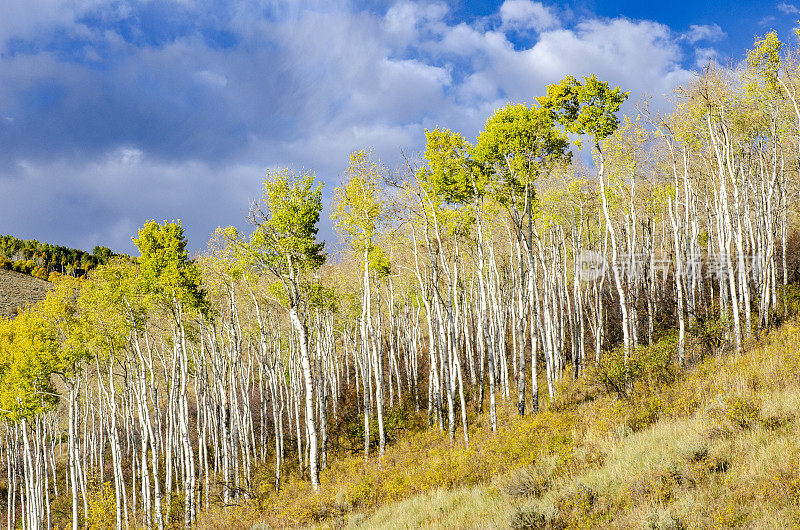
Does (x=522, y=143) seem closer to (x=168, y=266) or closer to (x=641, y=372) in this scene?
(x=641, y=372)

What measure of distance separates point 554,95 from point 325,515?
1590 centimetres

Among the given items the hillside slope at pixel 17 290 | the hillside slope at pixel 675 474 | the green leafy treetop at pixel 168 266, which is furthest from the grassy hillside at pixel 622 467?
the hillside slope at pixel 17 290

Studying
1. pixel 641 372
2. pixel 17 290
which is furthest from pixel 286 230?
pixel 17 290

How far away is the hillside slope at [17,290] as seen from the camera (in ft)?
229

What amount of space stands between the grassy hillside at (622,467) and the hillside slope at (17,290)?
76456 millimetres

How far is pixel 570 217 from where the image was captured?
26.3m

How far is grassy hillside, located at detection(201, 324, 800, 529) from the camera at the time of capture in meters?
6.05

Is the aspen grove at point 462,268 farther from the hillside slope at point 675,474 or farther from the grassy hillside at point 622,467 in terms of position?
the hillside slope at point 675,474

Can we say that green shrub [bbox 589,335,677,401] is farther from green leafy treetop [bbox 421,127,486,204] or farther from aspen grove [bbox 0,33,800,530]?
green leafy treetop [bbox 421,127,486,204]

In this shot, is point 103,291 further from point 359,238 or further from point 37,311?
point 359,238

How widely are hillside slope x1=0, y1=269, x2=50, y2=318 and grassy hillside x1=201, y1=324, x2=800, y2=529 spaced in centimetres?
7646

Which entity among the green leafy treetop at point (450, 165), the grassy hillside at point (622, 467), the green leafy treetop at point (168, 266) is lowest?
the grassy hillside at point (622, 467)


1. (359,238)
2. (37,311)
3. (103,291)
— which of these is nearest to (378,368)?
(359,238)

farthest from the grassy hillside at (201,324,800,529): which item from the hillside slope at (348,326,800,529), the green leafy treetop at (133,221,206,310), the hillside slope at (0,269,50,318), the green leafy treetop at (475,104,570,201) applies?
the hillside slope at (0,269,50,318)
